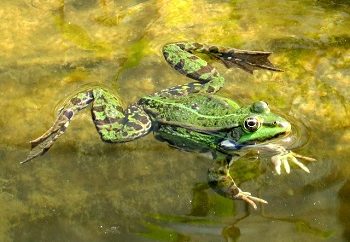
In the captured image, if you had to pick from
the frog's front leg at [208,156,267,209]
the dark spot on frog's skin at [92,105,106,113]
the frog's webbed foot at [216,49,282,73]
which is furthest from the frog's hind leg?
the frog's front leg at [208,156,267,209]

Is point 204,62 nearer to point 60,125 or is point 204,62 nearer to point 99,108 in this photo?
point 99,108

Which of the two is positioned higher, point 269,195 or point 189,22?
point 189,22

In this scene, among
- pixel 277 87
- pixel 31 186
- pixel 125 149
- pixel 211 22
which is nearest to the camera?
pixel 31 186

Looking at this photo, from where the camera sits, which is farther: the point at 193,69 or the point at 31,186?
the point at 193,69

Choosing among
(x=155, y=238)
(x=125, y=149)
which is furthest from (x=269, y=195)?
(x=125, y=149)

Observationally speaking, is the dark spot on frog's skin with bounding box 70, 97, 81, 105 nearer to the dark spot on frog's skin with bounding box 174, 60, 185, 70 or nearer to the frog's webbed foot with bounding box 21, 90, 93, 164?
the frog's webbed foot with bounding box 21, 90, 93, 164

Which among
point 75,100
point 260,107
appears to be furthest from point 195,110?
point 75,100

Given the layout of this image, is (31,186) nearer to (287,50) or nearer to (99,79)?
(99,79)

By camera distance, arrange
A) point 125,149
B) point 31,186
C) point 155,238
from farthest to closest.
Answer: point 125,149
point 31,186
point 155,238
